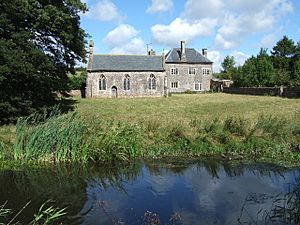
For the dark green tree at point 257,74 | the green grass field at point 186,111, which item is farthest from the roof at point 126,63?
the green grass field at point 186,111

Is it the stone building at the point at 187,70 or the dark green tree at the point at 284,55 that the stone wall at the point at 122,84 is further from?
the dark green tree at the point at 284,55

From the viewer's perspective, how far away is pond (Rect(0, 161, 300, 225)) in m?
7.30

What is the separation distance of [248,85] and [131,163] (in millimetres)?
51717

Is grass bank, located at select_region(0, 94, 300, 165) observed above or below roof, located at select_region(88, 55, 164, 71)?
below

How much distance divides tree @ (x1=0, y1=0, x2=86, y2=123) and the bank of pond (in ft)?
14.9

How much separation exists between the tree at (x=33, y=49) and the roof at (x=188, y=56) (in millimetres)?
43974

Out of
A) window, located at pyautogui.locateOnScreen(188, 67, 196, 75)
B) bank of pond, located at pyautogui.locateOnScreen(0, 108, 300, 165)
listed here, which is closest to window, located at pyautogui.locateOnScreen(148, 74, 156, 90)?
window, located at pyautogui.locateOnScreen(188, 67, 196, 75)

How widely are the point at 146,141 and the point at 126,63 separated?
4074cm

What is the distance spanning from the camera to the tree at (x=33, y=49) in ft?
55.9

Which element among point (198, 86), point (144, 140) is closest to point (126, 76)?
point (198, 86)

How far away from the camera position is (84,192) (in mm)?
9195

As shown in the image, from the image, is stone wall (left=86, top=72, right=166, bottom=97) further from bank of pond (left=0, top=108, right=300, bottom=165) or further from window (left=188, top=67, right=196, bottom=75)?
bank of pond (left=0, top=108, right=300, bottom=165)

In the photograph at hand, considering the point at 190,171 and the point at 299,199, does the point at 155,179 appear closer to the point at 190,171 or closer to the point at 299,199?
the point at 190,171

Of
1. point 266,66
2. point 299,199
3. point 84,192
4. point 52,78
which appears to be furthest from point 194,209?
point 266,66
